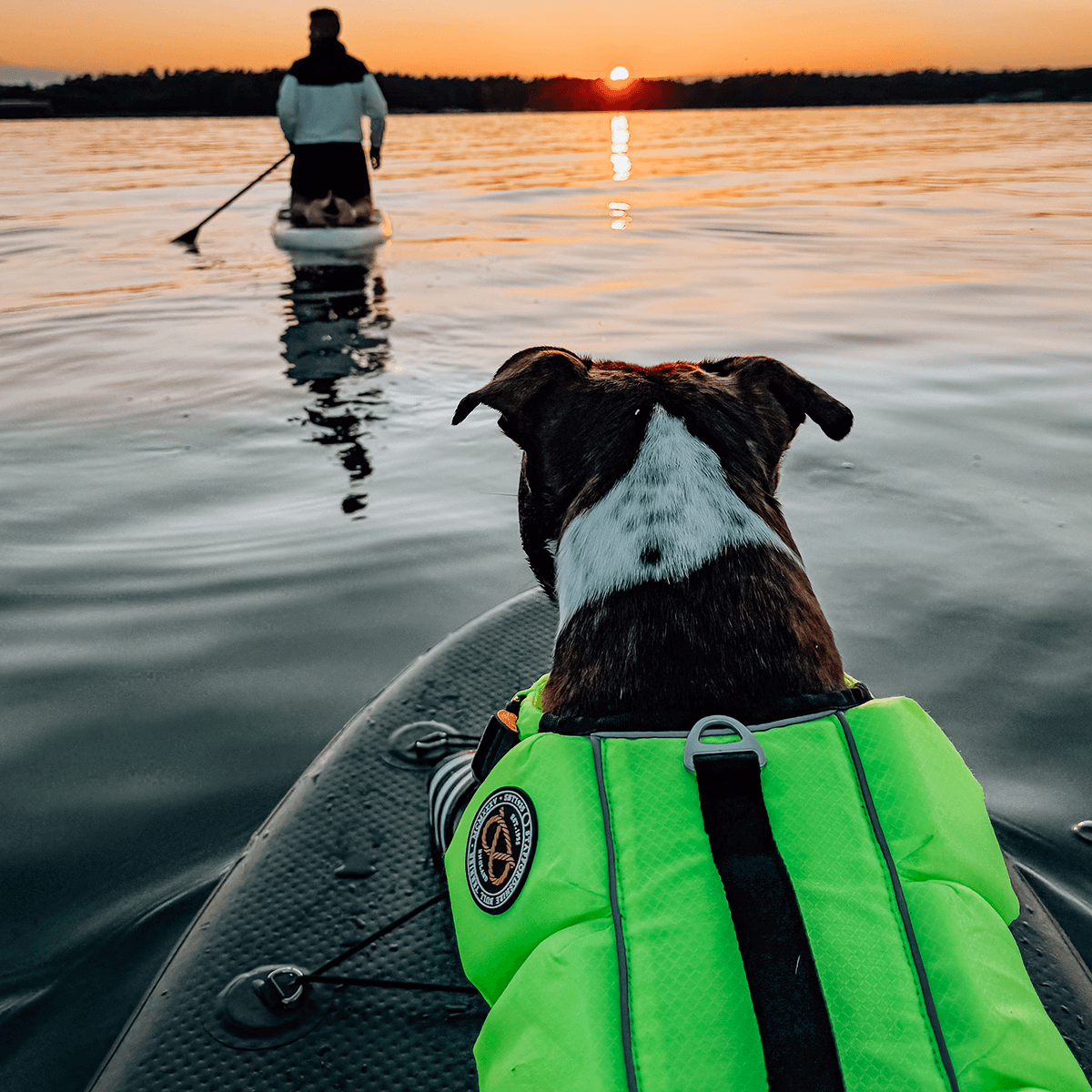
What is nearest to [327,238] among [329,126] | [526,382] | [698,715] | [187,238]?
[329,126]

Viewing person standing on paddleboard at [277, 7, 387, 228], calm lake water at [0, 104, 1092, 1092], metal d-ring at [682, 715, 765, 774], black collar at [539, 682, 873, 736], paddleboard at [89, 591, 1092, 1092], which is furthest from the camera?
person standing on paddleboard at [277, 7, 387, 228]

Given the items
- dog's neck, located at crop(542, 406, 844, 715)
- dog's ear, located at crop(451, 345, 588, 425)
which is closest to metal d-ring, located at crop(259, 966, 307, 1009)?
dog's neck, located at crop(542, 406, 844, 715)

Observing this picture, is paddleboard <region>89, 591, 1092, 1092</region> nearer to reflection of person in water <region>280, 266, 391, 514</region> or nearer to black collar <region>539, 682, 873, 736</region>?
black collar <region>539, 682, 873, 736</region>

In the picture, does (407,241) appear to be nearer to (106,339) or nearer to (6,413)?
(106,339)

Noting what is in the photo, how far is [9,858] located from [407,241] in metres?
15.8

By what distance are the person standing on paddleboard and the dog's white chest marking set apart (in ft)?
46.8

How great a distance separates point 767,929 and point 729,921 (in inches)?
2.4

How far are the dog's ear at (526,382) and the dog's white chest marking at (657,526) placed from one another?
36 cm

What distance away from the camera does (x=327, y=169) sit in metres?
15.1

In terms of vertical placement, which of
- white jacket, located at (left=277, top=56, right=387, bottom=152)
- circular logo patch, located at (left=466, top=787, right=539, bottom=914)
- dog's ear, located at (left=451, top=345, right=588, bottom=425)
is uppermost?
white jacket, located at (left=277, top=56, right=387, bottom=152)

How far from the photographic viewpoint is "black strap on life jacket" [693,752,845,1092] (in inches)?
48.8

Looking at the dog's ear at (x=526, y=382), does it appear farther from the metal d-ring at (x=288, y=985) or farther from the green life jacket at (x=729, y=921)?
the metal d-ring at (x=288, y=985)

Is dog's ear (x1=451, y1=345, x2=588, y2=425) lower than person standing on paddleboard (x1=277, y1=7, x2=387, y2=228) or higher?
lower

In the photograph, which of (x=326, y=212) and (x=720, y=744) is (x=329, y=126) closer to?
(x=326, y=212)
